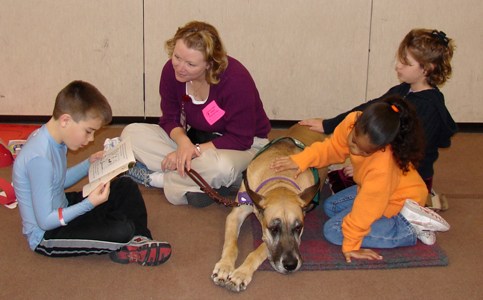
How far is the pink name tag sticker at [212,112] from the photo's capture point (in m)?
3.24

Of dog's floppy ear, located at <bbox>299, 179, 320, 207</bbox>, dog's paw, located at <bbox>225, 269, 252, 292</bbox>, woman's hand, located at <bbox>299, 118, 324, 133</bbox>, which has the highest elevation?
woman's hand, located at <bbox>299, 118, 324, 133</bbox>

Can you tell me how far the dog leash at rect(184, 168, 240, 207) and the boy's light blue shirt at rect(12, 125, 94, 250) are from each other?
0.77 m

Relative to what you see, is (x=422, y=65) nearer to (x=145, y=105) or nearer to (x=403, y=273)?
(x=403, y=273)

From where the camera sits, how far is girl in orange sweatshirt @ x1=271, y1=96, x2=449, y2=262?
8.14ft

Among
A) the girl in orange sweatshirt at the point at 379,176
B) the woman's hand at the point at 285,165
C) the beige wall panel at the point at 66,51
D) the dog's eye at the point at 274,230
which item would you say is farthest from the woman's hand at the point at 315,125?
the beige wall panel at the point at 66,51

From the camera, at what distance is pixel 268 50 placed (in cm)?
464

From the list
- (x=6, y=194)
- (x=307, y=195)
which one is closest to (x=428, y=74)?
(x=307, y=195)

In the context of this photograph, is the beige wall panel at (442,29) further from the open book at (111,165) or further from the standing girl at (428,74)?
the open book at (111,165)

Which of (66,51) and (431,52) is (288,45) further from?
(66,51)

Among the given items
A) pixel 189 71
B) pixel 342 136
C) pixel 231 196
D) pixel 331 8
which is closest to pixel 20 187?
pixel 189 71

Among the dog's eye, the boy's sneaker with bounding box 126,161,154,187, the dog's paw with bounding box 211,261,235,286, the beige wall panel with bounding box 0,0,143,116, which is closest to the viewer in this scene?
the dog's paw with bounding box 211,261,235,286

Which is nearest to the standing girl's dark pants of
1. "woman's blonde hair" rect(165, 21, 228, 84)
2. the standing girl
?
"woman's blonde hair" rect(165, 21, 228, 84)

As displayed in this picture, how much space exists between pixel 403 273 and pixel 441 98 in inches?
42.2

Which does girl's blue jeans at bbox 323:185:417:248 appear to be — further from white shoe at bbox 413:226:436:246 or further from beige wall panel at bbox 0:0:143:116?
beige wall panel at bbox 0:0:143:116
